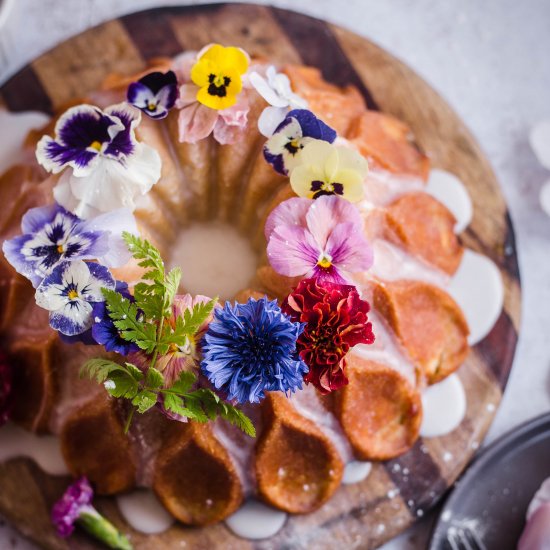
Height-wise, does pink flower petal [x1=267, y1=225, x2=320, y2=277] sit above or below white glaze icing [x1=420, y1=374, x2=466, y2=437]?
above

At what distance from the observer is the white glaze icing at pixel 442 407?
2.02 meters

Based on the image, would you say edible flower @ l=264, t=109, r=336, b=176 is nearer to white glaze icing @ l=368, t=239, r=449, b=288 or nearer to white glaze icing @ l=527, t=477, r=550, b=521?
white glaze icing @ l=368, t=239, r=449, b=288

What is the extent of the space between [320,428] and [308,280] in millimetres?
389

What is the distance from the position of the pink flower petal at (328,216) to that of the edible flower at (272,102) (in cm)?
20

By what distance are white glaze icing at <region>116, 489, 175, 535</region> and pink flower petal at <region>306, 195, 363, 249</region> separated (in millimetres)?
737

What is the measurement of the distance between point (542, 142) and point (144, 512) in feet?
4.61

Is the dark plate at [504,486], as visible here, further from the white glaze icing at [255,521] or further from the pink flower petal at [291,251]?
the pink flower petal at [291,251]

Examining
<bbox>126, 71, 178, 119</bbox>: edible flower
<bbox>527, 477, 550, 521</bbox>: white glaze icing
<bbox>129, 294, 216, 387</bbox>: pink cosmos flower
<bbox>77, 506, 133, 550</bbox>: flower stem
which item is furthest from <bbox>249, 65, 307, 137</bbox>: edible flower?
<bbox>527, 477, 550, 521</bbox>: white glaze icing

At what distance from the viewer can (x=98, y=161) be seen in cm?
166

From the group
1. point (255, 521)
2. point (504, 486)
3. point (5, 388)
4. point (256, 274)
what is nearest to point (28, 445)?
point (5, 388)

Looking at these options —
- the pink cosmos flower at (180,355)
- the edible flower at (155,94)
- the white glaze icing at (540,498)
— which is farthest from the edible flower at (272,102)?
the white glaze icing at (540,498)

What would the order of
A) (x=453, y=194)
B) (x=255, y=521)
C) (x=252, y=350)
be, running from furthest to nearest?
1. (x=453, y=194)
2. (x=255, y=521)
3. (x=252, y=350)

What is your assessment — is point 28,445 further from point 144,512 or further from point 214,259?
point 214,259

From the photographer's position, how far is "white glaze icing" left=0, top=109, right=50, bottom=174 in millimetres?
2123
